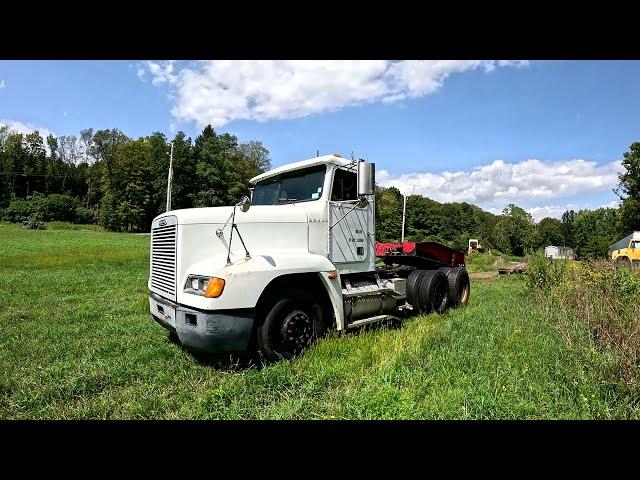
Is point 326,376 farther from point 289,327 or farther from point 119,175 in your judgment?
point 119,175

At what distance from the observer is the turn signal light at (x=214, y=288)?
354 centimetres

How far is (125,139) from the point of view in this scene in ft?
192

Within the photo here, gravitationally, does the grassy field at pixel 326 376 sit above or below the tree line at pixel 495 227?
below

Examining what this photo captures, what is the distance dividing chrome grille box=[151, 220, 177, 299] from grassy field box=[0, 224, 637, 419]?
823 millimetres

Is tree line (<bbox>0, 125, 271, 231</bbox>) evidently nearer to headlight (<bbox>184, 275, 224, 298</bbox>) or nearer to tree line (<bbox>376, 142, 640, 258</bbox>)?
tree line (<bbox>376, 142, 640, 258</bbox>)

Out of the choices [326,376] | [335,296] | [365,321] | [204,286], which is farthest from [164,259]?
[365,321]

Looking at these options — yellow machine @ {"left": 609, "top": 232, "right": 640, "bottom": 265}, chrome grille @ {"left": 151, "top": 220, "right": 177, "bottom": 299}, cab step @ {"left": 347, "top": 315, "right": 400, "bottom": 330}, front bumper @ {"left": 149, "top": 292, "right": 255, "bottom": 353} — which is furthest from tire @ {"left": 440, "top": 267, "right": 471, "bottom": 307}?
yellow machine @ {"left": 609, "top": 232, "right": 640, "bottom": 265}

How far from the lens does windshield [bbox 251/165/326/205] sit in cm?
507

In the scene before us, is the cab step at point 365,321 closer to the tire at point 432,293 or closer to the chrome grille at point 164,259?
the tire at point 432,293

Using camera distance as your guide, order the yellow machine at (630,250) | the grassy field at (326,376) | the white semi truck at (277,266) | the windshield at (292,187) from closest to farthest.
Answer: the grassy field at (326,376) → the white semi truck at (277,266) → the windshield at (292,187) → the yellow machine at (630,250)

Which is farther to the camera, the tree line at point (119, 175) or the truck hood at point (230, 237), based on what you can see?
the tree line at point (119, 175)

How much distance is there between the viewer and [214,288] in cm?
355

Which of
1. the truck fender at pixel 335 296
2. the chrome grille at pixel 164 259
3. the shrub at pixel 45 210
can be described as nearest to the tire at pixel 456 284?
the truck fender at pixel 335 296

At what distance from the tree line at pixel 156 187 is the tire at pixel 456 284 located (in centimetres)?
2351
